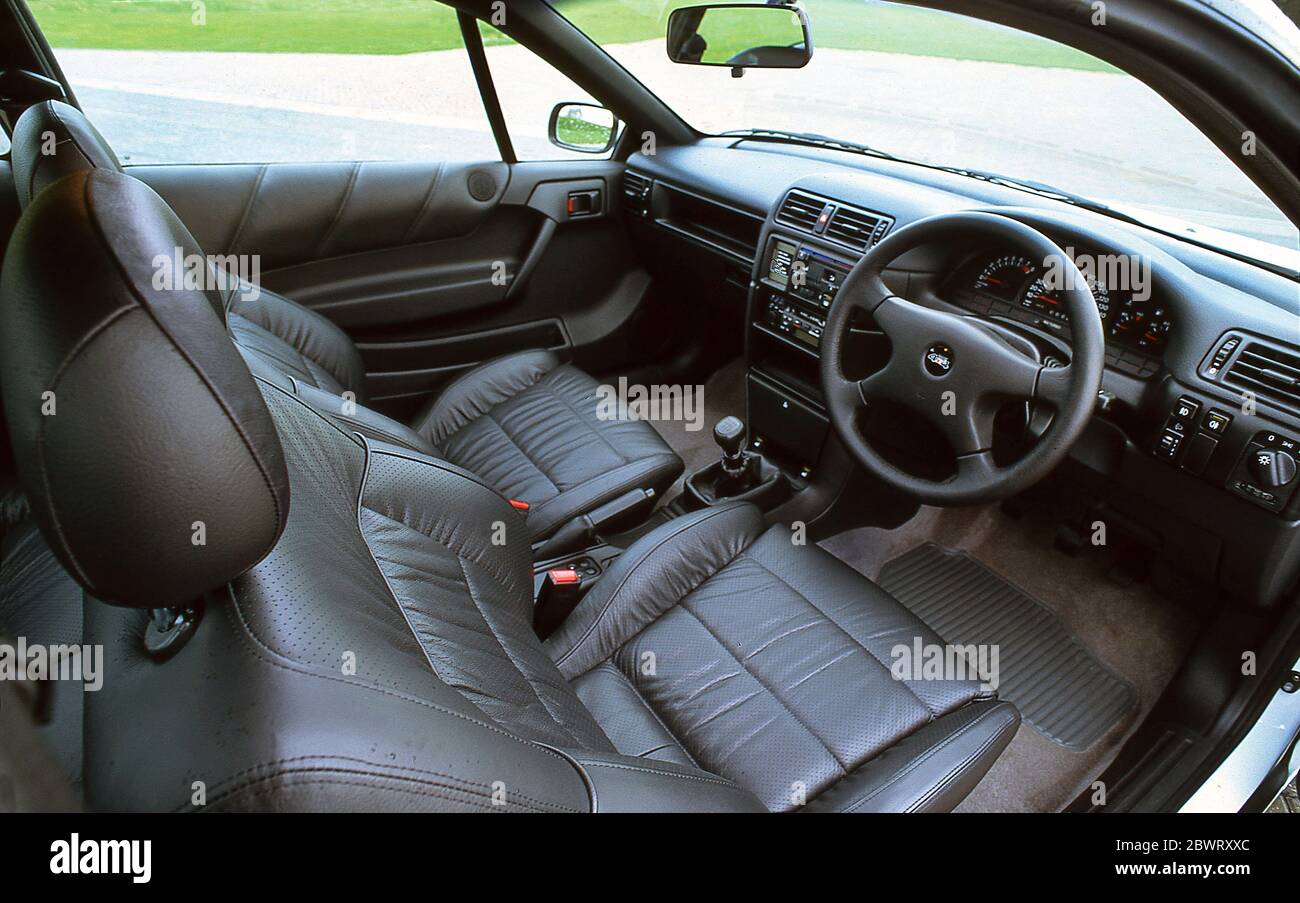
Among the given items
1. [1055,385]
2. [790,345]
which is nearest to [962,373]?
[1055,385]

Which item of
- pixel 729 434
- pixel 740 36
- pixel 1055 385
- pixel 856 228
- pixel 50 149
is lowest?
pixel 729 434

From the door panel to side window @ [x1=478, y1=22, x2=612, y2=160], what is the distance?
0.33 feet

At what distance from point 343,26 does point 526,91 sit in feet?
2.11

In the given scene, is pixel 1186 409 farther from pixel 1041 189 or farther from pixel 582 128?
pixel 582 128

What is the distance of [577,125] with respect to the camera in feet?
9.28

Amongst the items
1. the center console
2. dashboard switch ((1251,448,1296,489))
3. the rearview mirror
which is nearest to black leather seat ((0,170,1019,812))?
dashboard switch ((1251,448,1296,489))

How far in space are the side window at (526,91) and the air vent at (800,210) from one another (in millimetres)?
904

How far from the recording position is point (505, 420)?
2.24 metres

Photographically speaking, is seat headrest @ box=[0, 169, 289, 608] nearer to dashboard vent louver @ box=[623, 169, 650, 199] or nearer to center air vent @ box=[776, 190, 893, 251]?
center air vent @ box=[776, 190, 893, 251]

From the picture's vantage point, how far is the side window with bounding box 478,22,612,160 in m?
2.47

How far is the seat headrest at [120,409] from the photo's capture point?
56 cm

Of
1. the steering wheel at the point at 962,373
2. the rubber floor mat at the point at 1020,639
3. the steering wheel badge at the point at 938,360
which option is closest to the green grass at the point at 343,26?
A: the steering wheel at the point at 962,373
